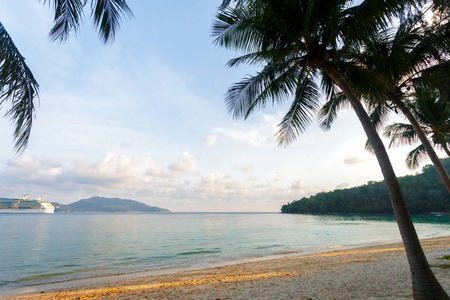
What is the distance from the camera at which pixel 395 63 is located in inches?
231

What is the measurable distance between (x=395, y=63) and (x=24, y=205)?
162077 millimetres

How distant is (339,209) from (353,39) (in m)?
121

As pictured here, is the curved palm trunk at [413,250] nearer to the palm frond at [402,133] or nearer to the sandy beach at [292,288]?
the sandy beach at [292,288]

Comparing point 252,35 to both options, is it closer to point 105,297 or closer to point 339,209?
point 105,297

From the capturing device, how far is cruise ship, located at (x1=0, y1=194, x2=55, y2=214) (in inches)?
4771

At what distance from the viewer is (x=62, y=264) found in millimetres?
15242

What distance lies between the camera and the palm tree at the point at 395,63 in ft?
18.7

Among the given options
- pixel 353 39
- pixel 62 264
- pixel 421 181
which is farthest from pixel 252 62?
pixel 421 181

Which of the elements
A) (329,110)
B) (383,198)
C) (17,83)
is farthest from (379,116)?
(383,198)

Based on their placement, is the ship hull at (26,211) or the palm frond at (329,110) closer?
the palm frond at (329,110)

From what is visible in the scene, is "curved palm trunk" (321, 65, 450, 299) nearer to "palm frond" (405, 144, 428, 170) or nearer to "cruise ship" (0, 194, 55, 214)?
"palm frond" (405, 144, 428, 170)

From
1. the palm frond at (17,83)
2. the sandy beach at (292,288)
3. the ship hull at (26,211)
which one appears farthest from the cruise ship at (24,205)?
the palm frond at (17,83)

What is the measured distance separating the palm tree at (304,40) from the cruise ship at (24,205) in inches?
6058

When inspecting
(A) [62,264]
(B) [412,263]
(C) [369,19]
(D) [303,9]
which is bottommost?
(A) [62,264]
